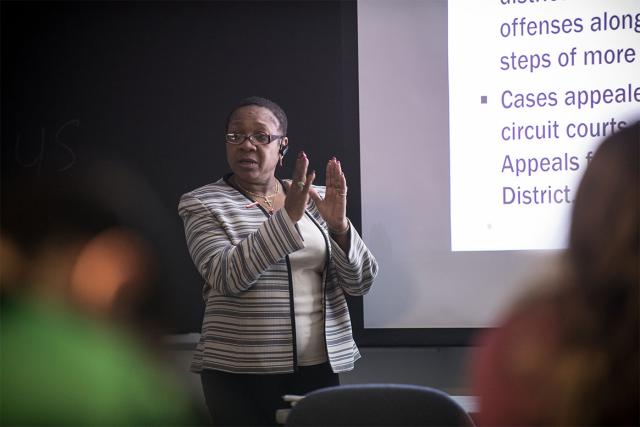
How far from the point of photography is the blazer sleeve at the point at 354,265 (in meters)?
2.67

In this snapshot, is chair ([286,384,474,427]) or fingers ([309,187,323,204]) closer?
chair ([286,384,474,427])

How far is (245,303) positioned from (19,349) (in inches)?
64.7

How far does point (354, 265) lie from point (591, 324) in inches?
70.5

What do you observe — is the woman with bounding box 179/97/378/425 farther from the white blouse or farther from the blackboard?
the blackboard

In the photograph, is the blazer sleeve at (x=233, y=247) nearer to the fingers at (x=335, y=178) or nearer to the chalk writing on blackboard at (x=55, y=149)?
the fingers at (x=335, y=178)

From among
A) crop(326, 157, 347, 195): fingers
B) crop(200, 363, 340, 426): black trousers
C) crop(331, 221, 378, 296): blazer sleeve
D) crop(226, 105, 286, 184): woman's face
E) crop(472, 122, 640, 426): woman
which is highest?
crop(226, 105, 286, 184): woman's face

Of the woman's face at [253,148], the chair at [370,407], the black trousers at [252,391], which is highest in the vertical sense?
the woman's face at [253,148]

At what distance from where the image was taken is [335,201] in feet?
8.79

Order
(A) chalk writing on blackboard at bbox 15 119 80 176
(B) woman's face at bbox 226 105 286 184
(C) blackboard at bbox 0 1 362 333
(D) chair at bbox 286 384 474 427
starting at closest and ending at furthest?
(D) chair at bbox 286 384 474 427, (B) woman's face at bbox 226 105 286 184, (C) blackboard at bbox 0 1 362 333, (A) chalk writing on blackboard at bbox 15 119 80 176

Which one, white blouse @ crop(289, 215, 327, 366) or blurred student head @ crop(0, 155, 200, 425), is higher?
blurred student head @ crop(0, 155, 200, 425)

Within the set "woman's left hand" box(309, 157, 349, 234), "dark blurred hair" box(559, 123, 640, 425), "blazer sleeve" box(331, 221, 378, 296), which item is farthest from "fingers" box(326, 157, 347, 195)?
"dark blurred hair" box(559, 123, 640, 425)

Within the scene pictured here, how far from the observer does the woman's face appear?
2.74 meters

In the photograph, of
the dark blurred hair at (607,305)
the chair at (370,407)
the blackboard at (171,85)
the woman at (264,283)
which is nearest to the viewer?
the dark blurred hair at (607,305)

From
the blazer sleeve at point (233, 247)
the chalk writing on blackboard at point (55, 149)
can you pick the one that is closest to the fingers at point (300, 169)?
the blazer sleeve at point (233, 247)
